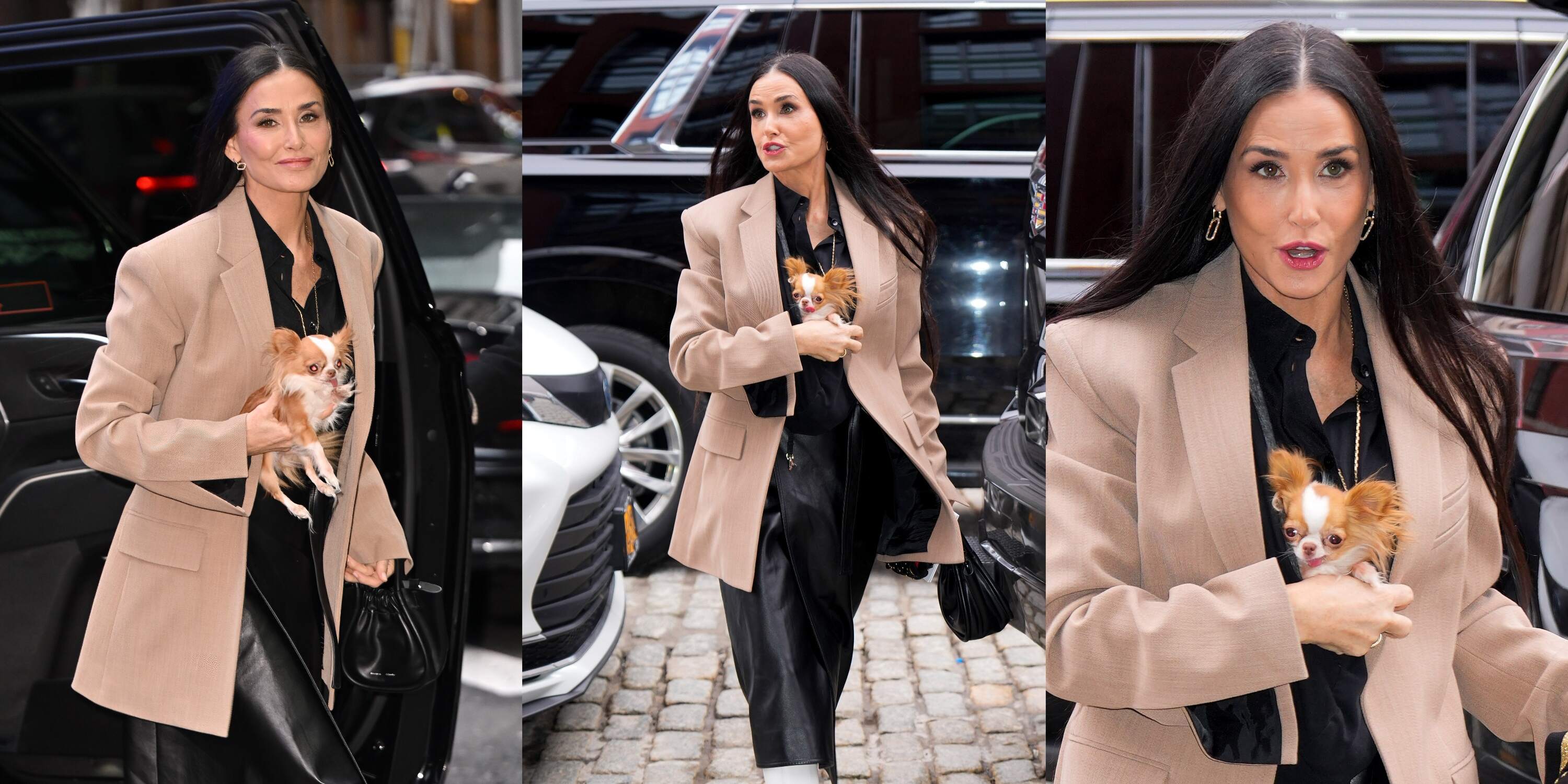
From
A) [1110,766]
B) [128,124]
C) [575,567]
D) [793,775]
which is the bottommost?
[793,775]

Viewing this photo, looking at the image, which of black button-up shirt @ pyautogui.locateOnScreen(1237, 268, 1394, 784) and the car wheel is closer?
black button-up shirt @ pyautogui.locateOnScreen(1237, 268, 1394, 784)

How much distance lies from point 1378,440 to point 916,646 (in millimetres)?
1166

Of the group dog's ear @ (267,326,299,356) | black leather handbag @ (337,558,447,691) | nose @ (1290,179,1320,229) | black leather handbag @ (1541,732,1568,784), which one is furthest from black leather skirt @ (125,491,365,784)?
black leather handbag @ (1541,732,1568,784)

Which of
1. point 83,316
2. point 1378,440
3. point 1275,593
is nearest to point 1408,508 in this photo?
point 1378,440

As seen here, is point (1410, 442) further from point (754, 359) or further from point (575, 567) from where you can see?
point (575, 567)

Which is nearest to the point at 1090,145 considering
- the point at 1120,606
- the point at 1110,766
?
the point at 1120,606

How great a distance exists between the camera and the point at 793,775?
2.43 meters

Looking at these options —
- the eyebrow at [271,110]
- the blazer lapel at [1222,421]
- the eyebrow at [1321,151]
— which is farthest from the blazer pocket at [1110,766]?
the eyebrow at [271,110]

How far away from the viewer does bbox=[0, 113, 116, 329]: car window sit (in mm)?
2188

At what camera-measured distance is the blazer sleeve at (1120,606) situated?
1.47 metres

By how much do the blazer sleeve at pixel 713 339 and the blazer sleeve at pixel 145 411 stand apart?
78 cm

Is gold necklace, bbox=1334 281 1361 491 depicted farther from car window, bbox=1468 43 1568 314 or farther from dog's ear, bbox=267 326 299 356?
dog's ear, bbox=267 326 299 356

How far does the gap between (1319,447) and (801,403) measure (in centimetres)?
99

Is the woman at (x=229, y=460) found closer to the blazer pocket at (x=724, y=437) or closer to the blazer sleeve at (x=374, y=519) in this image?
the blazer sleeve at (x=374, y=519)
